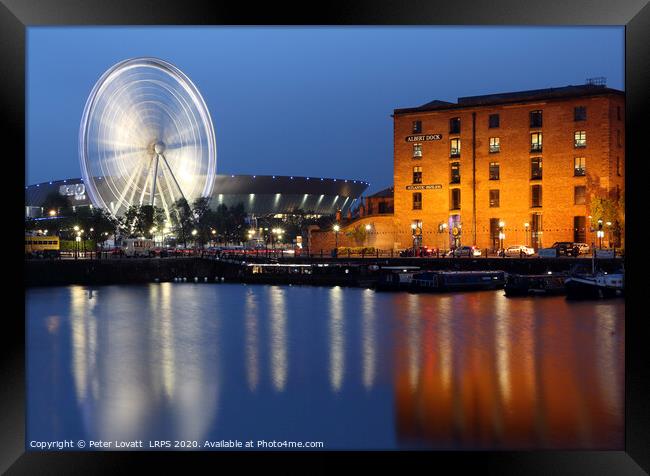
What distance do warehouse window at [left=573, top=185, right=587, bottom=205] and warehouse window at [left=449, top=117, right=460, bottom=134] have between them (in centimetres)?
786

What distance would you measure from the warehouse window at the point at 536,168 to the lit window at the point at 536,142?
1.74ft

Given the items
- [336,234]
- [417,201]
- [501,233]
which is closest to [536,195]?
[501,233]

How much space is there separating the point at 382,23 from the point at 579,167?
36276 mm

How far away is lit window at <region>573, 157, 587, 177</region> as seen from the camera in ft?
133

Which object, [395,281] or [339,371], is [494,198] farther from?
[339,371]

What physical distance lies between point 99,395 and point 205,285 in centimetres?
2661

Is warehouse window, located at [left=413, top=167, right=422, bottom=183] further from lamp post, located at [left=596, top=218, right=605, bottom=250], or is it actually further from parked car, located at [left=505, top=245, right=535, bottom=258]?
lamp post, located at [left=596, top=218, right=605, bottom=250]

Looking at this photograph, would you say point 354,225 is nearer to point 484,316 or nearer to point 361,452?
point 484,316

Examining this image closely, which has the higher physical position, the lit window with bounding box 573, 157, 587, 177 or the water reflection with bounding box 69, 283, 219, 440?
the lit window with bounding box 573, 157, 587, 177

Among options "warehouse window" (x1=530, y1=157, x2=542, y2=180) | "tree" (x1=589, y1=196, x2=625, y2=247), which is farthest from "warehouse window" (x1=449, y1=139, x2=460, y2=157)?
"tree" (x1=589, y1=196, x2=625, y2=247)

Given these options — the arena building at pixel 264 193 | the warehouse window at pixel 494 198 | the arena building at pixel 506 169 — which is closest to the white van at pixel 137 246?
the arena building at pixel 506 169

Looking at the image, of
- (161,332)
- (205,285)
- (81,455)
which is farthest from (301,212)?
(81,455)

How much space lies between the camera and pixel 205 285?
1592 inches

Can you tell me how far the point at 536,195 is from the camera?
138ft
